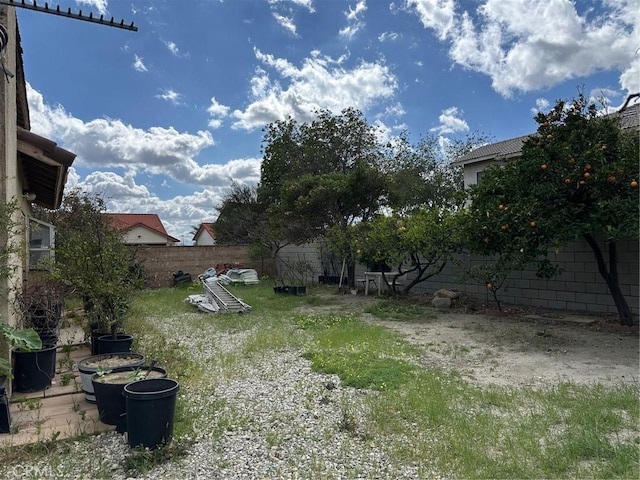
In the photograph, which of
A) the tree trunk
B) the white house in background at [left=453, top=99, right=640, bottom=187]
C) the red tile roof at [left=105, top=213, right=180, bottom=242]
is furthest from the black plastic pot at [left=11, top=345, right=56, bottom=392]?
the red tile roof at [left=105, top=213, right=180, bottom=242]

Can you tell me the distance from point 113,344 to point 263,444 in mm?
2775

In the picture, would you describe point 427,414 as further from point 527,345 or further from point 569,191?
point 569,191

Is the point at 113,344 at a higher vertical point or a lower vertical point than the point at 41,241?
lower

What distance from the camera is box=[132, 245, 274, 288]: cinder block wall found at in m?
15.5

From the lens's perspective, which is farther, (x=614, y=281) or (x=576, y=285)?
(x=576, y=285)

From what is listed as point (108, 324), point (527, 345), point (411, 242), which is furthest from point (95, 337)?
point (411, 242)

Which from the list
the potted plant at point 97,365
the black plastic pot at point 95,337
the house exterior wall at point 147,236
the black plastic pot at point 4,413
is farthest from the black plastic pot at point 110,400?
the house exterior wall at point 147,236

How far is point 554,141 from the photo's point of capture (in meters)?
6.61

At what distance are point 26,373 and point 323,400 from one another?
2.82 m

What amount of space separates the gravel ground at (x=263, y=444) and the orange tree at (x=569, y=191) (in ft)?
13.6

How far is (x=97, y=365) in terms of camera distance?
156 inches

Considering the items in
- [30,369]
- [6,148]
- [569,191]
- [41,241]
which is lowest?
[30,369]

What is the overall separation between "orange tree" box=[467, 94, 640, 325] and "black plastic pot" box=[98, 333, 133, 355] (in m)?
5.70

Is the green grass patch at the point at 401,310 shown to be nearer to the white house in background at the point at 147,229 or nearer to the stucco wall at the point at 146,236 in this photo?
the white house in background at the point at 147,229
